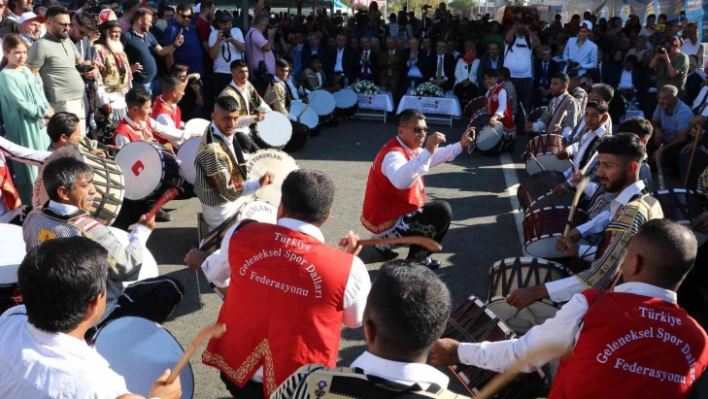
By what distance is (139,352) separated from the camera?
306 cm

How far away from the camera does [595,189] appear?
18.0 ft

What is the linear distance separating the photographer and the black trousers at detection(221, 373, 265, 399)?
8.18 m

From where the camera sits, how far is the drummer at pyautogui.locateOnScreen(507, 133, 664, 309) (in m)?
3.38

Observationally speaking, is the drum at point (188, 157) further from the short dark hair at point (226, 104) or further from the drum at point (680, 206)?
the drum at point (680, 206)

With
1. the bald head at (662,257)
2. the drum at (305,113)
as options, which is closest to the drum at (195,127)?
the drum at (305,113)

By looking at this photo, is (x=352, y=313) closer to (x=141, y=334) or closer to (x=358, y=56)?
(x=141, y=334)

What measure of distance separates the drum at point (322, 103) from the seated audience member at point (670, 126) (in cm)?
524

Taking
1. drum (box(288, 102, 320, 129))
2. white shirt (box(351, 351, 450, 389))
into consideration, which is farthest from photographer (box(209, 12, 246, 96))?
white shirt (box(351, 351, 450, 389))

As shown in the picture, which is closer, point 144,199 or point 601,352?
point 601,352

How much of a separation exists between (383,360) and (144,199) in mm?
4380

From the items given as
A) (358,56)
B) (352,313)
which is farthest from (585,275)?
(358,56)

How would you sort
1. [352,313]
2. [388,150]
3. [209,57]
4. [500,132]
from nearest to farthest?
[352,313], [388,150], [500,132], [209,57]

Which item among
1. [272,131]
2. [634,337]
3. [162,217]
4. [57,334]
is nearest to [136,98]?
[162,217]

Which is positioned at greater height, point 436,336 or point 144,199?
point 436,336
